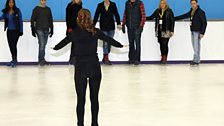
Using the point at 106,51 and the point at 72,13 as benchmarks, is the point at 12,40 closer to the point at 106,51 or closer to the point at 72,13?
the point at 72,13

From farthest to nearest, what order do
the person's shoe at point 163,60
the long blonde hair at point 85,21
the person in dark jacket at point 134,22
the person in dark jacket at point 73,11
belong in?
the person's shoe at point 163,60 → the person in dark jacket at point 134,22 → the person in dark jacket at point 73,11 → the long blonde hair at point 85,21

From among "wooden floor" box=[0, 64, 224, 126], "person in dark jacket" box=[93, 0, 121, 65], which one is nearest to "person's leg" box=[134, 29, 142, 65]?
"person in dark jacket" box=[93, 0, 121, 65]

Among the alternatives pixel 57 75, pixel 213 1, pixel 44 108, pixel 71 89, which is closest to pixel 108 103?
pixel 44 108

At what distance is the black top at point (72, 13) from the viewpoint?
47.0 feet

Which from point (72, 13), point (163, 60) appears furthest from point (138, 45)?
point (72, 13)

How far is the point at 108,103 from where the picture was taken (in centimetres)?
892

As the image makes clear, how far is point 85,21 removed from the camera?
648 cm

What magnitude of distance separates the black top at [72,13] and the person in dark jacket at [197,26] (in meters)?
3.17

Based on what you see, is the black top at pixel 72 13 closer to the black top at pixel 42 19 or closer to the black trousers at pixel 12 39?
the black top at pixel 42 19

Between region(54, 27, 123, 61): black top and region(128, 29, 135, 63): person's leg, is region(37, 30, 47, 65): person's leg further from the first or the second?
region(54, 27, 123, 61): black top

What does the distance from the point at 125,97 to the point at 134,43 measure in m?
6.11

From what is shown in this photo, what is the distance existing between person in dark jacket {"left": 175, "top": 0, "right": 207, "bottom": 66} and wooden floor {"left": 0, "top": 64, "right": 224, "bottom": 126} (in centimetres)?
115

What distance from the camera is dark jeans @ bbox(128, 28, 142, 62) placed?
1534cm

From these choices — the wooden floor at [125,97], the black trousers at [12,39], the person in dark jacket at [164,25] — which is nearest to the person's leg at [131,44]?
the person in dark jacket at [164,25]
